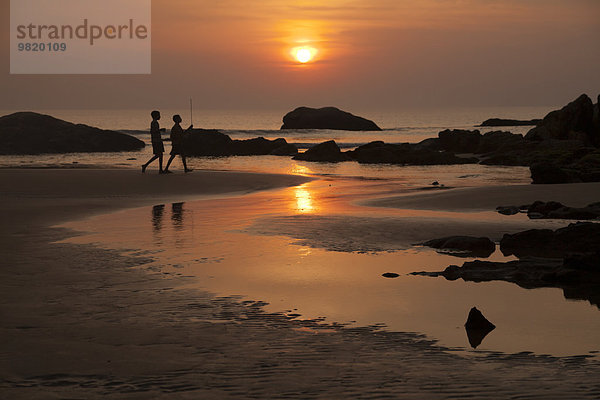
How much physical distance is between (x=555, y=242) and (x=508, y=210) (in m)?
5.33

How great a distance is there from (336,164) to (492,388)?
3979 centimetres

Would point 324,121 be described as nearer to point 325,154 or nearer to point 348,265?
point 325,154

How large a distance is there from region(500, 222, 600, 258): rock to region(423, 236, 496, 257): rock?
0.70 feet

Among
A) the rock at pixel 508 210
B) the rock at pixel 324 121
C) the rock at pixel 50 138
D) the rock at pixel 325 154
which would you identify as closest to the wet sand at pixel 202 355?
the rock at pixel 508 210

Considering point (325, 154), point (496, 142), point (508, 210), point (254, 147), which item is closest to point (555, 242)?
point (508, 210)

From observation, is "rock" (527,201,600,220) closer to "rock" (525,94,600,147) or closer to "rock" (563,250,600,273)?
"rock" (563,250,600,273)

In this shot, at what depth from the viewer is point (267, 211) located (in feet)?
56.4

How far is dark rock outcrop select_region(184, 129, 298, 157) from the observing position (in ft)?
197

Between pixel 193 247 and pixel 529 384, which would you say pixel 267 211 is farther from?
pixel 529 384

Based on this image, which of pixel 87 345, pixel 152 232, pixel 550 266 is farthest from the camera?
pixel 152 232

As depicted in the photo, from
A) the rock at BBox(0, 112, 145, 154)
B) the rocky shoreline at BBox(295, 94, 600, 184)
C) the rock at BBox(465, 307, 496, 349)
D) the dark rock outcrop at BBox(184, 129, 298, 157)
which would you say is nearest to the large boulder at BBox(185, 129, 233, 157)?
the dark rock outcrop at BBox(184, 129, 298, 157)

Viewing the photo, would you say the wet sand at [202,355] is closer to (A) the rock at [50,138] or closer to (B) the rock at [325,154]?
(B) the rock at [325,154]

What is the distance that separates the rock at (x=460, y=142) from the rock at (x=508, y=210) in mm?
40025

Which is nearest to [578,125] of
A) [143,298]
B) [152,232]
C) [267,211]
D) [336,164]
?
[336,164]
